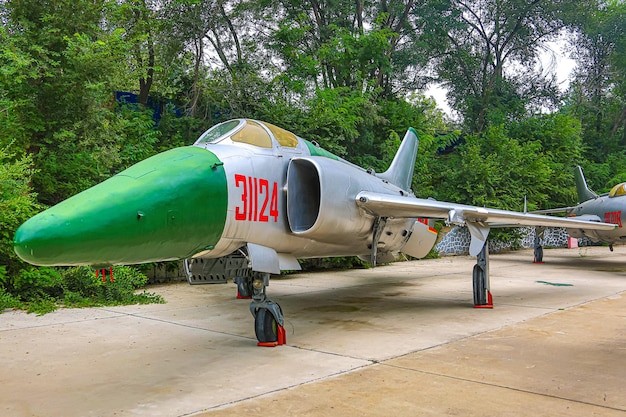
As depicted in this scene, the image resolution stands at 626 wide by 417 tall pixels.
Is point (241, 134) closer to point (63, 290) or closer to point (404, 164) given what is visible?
point (63, 290)

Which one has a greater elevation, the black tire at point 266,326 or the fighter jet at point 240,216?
the fighter jet at point 240,216

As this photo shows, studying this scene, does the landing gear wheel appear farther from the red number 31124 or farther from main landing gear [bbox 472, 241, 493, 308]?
the red number 31124

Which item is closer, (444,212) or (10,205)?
(10,205)

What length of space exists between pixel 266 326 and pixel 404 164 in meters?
6.47

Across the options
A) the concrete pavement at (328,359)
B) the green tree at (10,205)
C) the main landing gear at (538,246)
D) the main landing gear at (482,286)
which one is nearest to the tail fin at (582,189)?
the main landing gear at (538,246)

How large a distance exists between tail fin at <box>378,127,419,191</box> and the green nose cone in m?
5.99

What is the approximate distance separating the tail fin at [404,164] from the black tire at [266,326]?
17.5 ft

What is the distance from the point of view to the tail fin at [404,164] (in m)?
10.7

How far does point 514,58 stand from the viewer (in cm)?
2783

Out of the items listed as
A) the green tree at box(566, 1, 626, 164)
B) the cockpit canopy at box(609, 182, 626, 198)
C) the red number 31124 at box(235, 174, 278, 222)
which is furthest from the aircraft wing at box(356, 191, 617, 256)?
the green tree at box(566, 1, 626, 164)

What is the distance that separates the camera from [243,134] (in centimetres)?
600

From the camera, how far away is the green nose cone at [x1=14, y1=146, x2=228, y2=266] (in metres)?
3.57

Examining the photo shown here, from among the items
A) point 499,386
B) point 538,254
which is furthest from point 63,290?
point 538,254

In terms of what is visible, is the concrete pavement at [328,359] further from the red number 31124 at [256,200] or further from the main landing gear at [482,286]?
the red number 31124 at [256,200]
